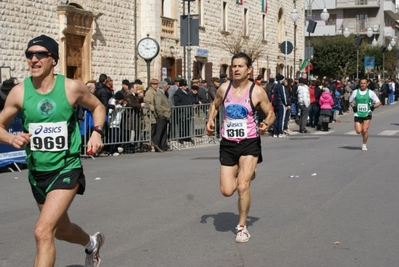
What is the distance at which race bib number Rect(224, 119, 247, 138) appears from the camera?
8.41 meters

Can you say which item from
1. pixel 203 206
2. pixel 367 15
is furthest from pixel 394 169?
pixel 367 15

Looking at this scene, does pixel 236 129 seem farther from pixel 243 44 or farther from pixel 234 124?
pixel 243 44

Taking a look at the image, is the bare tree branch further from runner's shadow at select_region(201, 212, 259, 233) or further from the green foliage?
runner's shadow at select_region(201, 212, 259, 233)

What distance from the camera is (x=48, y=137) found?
5820 mm

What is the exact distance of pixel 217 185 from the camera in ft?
41.0

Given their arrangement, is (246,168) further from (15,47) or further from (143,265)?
(15,47)

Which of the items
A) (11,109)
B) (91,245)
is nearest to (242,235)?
(91,245)

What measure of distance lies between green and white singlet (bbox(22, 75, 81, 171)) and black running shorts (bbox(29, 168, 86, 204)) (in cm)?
4

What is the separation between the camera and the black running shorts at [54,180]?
A: 230 inches

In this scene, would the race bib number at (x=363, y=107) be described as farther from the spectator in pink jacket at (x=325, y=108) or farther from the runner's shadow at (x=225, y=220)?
the runner's shadow at (x=225, y=220)

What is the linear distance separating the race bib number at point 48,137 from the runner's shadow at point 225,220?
127 inches

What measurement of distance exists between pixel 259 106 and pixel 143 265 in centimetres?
243

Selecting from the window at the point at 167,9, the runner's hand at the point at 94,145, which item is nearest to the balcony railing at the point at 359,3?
the window at the point at 167,9

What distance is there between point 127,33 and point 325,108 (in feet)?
28.0
